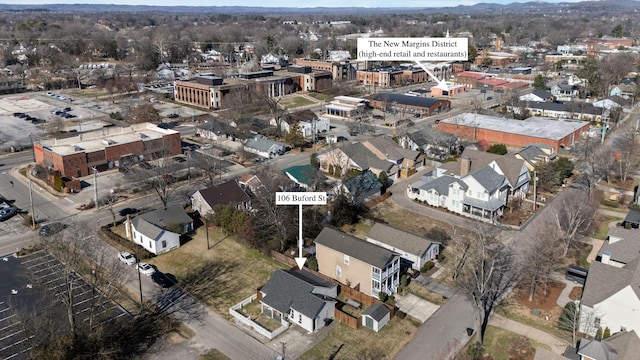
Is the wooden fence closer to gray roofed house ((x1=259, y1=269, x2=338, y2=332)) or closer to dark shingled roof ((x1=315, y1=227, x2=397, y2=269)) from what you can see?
gray roofed house ((x1=259, y1=269, x2=338, y2=332))

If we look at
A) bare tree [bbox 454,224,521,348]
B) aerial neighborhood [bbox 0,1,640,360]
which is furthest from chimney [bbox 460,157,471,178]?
bare tree [bbox 454,224,521,348]

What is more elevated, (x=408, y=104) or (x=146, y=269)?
(x=408, y=104)

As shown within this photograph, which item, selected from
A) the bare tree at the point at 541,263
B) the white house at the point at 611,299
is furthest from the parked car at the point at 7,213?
the white house at the point at 611,299

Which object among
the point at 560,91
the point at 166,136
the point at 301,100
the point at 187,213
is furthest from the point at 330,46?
the point at 187,213

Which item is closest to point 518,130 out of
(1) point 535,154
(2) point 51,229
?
(1) point 535,154

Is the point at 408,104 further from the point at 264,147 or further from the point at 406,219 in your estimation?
the point at 406,219

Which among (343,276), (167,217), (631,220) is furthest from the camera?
(631,220)

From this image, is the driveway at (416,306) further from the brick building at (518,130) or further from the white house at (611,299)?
the brick building at (518,130)

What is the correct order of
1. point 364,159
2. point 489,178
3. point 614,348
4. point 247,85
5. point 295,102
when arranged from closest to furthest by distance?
point 614,348 < point 489,178 < point 364,159 < point 247,85 < point 295,102
